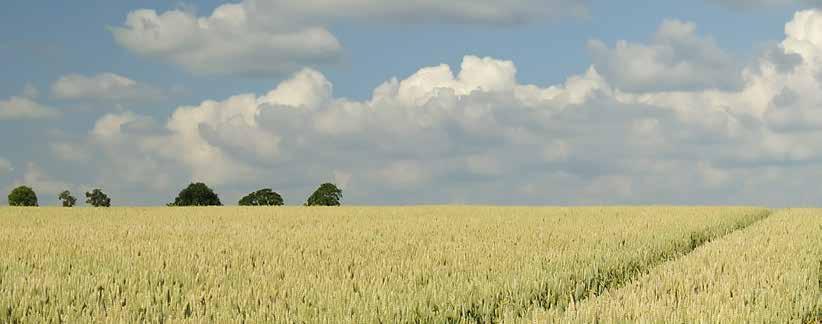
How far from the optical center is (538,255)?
1216cm

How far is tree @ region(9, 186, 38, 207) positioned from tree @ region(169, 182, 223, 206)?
10.1 metres

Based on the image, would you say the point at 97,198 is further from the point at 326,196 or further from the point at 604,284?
the point at 604,284

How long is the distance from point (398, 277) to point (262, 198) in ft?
144

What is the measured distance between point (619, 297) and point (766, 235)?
11.2 m

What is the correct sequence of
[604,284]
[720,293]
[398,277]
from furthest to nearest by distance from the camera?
[604,284], [398,277], [720,293]

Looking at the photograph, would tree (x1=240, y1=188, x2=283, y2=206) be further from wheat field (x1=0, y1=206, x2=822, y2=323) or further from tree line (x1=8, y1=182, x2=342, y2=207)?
wheat field (x1=0, y1=206, x2=822, y2=323)

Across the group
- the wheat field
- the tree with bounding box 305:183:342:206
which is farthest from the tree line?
Result: the wheat field

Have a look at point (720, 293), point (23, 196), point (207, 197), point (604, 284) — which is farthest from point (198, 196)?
point (720, 293)

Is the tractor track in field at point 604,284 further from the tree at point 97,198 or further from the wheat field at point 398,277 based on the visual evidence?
the tree at point 97,198

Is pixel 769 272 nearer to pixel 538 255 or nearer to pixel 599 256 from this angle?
pixel 599 256

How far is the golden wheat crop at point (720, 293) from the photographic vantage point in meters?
7.30

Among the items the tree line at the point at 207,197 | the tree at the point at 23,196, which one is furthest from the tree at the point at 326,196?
the tree at the point at 23,196

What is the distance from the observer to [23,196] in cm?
5112

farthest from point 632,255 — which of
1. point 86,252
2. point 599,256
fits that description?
point 86,252
